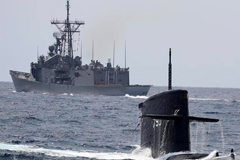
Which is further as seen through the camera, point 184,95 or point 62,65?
point 62,65

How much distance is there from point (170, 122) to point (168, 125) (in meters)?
0.17

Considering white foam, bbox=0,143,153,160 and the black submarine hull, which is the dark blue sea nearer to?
white foam, bbox=0,143,153,160

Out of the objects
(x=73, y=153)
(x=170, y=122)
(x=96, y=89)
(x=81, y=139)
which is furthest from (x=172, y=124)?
(x=96, y=89)

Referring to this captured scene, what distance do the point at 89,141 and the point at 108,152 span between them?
15.0 ft

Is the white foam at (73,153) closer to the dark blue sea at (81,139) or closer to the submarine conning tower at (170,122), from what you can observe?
the dark blue sea at (81,139)

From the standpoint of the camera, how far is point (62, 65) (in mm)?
116812

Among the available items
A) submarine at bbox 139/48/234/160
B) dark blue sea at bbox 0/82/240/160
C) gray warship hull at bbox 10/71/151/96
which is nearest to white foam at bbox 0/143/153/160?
dark blue sea at bbox 0/82/240/160

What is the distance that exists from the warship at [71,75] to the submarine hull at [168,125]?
311 feet

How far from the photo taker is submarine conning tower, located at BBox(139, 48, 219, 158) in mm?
17875

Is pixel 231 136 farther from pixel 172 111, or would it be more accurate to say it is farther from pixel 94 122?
pixel 172 111

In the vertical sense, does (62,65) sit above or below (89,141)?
above

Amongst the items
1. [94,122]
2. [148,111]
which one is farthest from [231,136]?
[148,111]

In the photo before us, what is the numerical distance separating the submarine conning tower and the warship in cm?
9500

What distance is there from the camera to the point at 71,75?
117812mm
